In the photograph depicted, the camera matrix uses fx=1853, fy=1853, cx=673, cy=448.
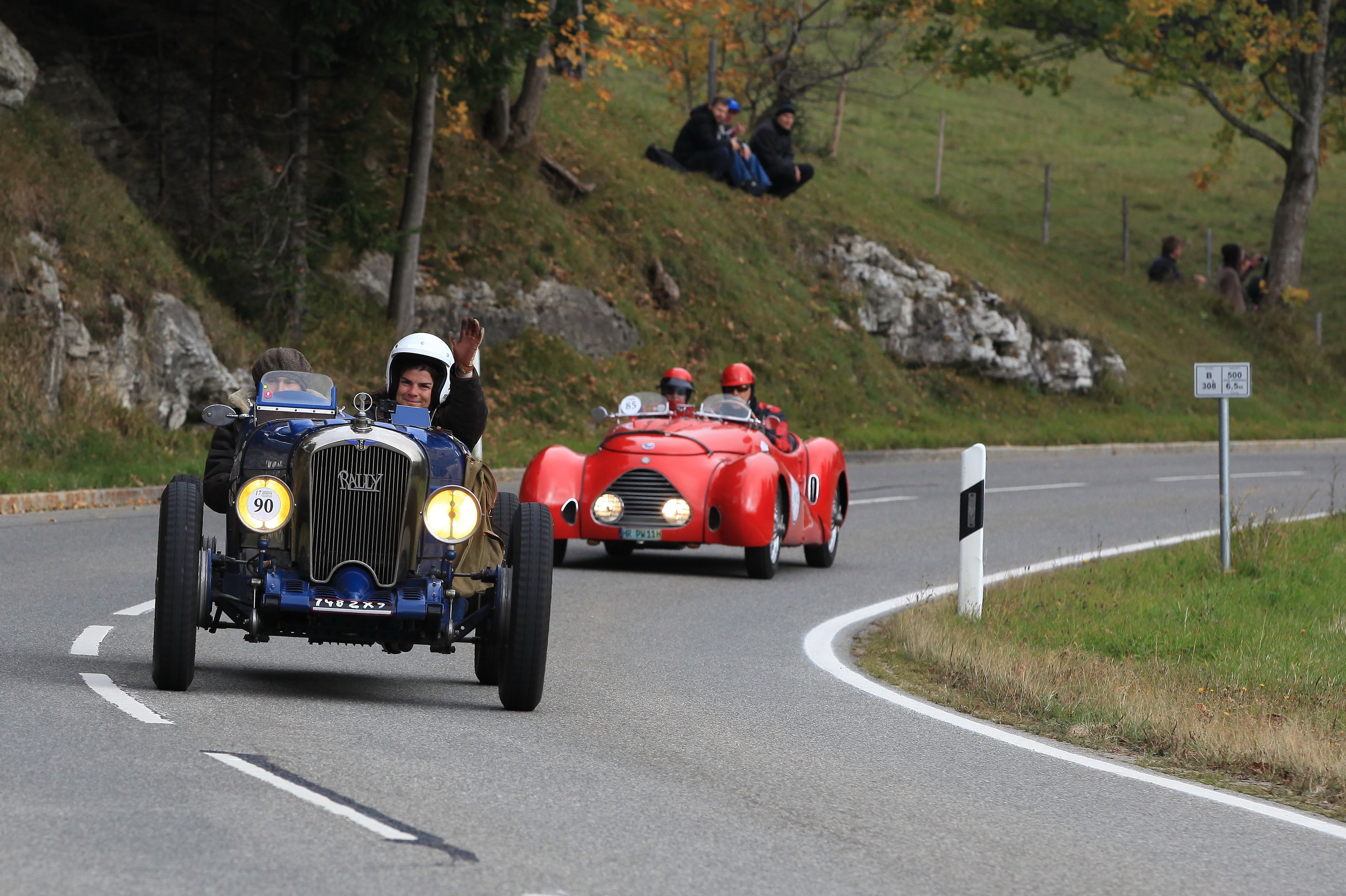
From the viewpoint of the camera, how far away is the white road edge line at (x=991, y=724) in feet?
21.6

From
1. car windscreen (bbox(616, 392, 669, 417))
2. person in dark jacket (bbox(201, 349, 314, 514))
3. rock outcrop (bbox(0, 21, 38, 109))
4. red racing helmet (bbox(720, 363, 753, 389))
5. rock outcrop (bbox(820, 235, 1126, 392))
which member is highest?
rock outcrop (bbox(0, 21, 38, 109))

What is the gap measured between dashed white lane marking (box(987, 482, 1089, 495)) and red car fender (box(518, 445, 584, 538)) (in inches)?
376

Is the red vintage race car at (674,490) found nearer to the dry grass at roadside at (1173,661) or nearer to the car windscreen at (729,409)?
the car windscreen at (729,409)

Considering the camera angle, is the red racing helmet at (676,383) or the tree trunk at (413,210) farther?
the tree trunk at (413,210)

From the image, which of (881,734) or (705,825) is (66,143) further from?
(705,825)

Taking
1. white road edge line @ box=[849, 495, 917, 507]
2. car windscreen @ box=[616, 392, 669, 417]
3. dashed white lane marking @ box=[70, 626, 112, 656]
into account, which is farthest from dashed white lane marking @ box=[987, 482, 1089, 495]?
dashed white lane marking @ box=[70, 626, 112, 656]

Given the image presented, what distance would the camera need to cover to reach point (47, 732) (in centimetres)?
676

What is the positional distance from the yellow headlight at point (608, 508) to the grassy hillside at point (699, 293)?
622cm

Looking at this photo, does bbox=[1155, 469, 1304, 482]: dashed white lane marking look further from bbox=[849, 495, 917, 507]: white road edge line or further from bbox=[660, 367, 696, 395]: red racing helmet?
bbox=[660, 367, 696, 395]: red racing helmet

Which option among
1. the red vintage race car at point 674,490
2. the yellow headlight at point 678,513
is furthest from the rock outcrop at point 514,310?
the yellow headlight at point 678,513

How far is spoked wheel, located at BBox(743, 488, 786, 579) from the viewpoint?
561 inches

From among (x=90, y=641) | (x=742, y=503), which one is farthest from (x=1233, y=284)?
(x=90, y=641)

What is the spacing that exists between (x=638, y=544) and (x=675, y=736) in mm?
6765

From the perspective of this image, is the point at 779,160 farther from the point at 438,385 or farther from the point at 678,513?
the point at 438,385
